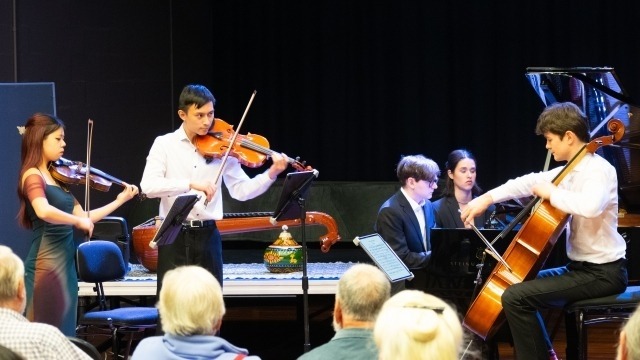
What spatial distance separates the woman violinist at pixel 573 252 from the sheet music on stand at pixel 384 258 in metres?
0.40

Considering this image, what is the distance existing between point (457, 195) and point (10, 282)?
11.7ft

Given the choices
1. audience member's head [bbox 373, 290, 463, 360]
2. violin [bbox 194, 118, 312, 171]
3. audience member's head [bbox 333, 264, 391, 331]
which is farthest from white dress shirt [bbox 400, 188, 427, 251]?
audience member's head [bbox 373, 290, 463, 360]

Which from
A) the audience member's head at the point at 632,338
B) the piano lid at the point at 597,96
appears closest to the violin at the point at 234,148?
the piano lid at the point at 597,96

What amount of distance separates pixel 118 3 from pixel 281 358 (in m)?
3.33

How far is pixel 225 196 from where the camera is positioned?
8141mm

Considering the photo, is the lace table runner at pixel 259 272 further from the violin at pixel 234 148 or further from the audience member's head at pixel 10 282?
the audience member's head at pixel 10 282

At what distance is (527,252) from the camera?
4707 mm

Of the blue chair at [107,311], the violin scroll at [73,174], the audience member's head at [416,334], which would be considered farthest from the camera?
the blue chair at [107,311]

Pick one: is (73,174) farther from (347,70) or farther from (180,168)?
(347,70)

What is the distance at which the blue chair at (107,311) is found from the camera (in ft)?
17.9

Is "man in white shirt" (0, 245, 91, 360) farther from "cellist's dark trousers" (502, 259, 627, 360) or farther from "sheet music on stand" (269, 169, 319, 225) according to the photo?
"cellist's dark trousers" (502, 259, 627, 360)

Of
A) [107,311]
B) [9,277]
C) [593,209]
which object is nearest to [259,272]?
[107,311]

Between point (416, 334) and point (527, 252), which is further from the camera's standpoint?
point (527, 252)

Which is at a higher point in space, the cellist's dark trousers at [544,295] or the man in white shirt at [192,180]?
the man in white shirt at [192,180]
